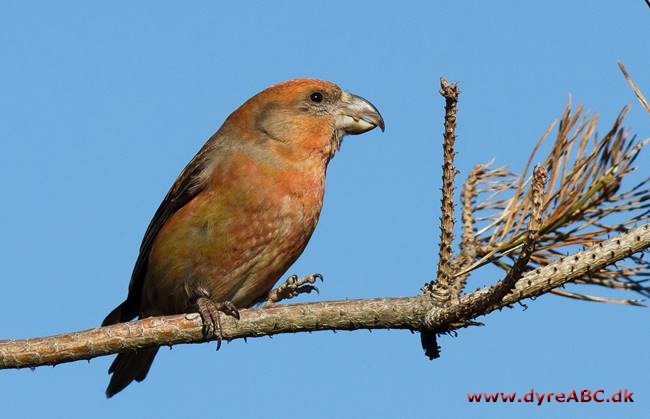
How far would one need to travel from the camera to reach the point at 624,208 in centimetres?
287

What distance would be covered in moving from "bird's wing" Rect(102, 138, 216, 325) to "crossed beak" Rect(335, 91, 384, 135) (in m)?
0.80

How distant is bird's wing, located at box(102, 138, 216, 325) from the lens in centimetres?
506

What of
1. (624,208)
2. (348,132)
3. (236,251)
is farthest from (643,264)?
(348,132)

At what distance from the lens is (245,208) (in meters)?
4.66

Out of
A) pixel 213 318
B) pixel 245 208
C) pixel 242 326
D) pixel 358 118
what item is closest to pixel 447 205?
pixel 242 326

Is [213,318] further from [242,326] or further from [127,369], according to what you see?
[127,369]

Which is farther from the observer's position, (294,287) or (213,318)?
(294,287)

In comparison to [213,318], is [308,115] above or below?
above

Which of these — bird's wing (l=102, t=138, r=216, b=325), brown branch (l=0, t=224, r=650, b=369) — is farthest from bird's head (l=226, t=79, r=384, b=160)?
brown branch (l=0, t=224, r=650, b=369)

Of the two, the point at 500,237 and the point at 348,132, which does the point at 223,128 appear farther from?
the point at 500,237

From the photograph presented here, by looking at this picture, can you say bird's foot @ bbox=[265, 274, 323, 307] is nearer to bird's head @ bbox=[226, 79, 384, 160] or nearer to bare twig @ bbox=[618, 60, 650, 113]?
bird's head @ bbox=[226, 79, 384, 160]

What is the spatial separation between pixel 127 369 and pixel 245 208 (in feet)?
4.81

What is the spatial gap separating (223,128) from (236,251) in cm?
109

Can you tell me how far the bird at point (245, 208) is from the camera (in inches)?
184
